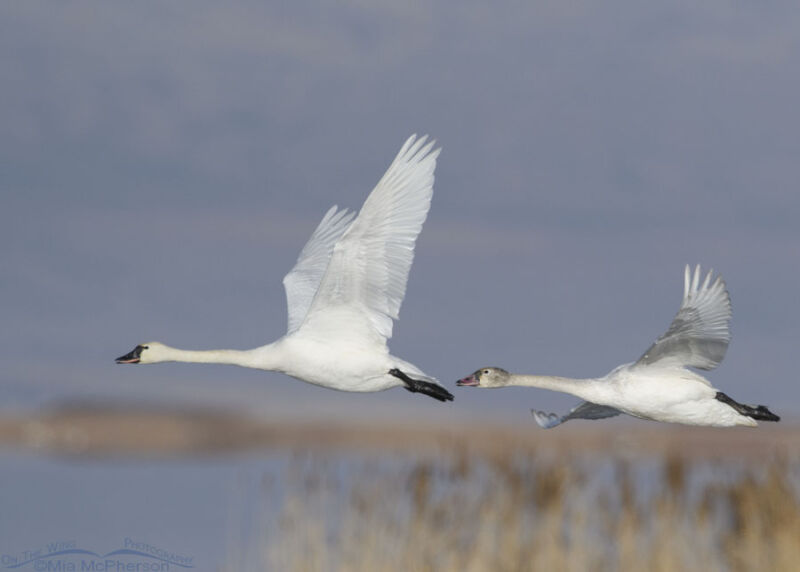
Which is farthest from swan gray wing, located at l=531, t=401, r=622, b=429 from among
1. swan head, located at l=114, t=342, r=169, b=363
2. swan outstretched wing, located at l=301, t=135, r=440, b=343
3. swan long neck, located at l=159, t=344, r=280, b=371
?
swan head, located at l=114, t=342, r=169, b=363

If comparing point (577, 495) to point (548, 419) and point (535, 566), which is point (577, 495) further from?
point (548, 419)

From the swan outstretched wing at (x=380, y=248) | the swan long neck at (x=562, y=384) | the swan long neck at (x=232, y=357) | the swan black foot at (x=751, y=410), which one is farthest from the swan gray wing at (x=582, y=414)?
the swan long neck at (x=232, y=357)

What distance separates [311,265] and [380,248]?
4186mm

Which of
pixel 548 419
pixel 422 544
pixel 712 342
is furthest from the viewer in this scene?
pixel 548 419

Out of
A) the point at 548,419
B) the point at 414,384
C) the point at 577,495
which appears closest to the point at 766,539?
Result: the point at 577,495

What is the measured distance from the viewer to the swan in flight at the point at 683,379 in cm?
1306

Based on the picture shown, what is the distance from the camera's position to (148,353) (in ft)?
50.6

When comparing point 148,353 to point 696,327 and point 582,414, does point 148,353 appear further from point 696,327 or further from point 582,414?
point 696,327

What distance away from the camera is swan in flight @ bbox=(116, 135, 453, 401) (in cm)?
1362

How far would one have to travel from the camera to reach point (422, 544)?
40.8 ft

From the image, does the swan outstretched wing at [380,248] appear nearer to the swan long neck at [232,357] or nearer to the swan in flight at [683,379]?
the swan long neck at [232,357]

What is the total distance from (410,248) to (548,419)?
2.62 metres

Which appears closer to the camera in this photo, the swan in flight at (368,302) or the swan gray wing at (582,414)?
the swan in flight at (368,302)

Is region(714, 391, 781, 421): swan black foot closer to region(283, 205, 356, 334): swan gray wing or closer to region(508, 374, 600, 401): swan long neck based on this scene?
region(508, 374, 600, 401): swan long neck
